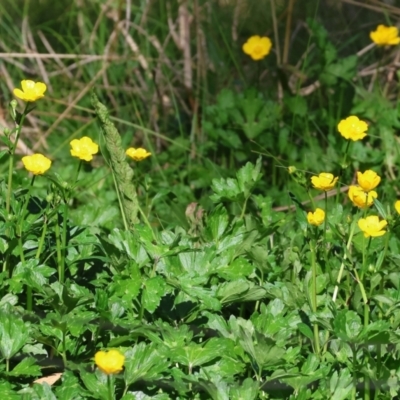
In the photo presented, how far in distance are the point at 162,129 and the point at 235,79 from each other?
0.39 metres

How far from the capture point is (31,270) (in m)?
2.09

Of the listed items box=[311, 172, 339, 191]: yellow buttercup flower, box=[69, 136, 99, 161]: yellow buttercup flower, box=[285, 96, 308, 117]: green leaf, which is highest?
box=[69, 136, 99, 161]: yellow buttercup flower

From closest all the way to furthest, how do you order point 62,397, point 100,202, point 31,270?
point 62,397 < point 31,270 < point 100,202

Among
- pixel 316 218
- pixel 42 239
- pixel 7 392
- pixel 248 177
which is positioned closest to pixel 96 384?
pixel 7 392

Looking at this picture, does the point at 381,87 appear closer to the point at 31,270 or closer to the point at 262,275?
the point at 262,275

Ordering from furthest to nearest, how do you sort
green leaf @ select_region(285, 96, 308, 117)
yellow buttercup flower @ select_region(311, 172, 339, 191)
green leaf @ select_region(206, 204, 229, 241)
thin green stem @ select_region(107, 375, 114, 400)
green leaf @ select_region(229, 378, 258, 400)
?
green leaf @ select_region(285, 96, 308, 117), green leaf @ select_region(206, 204, 229, 241), yellow buttercup flower @ select_region(311, 172, 339, 191), green leaf @ select_region(229, 378, 258, 400), thin green stem @ select_region(107, 375, 114, 400)

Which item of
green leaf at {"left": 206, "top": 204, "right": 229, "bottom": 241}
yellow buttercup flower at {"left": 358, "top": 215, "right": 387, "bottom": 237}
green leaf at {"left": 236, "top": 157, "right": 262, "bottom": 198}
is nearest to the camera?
yellow buttercup flower at {"left": 358, "top": 215, "right": 387, "bottom": 237}

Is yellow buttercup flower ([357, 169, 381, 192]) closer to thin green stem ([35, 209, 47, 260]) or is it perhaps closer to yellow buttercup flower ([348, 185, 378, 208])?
yellow buttercup flower ([348, 185, 378, 208])

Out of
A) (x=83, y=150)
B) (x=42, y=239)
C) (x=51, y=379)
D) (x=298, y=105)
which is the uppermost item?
(x=83, y=150)

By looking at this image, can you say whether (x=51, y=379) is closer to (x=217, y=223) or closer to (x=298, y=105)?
(x=217, y=223)

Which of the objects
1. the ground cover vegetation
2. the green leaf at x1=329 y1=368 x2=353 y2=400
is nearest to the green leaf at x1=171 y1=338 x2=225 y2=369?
the ground cover vegetation

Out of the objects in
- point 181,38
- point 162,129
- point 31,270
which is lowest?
point 162,129

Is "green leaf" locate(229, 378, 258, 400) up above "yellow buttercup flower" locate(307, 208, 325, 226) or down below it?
below

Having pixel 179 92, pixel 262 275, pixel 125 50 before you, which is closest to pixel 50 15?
pixel 125 50
